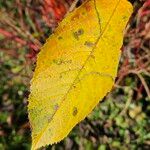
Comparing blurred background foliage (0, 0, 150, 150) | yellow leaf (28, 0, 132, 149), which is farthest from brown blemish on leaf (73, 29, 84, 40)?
blurred background foliage (0, 0, 150, 150)

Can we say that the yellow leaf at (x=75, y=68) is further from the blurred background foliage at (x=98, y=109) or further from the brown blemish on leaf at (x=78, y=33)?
the blurred background foliage at (x=98, y=109)

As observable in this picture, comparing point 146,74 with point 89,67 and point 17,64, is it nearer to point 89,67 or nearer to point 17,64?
point 17,64

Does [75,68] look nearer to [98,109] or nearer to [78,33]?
[78,33]

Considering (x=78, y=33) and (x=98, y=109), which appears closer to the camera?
(x=78, y=33)

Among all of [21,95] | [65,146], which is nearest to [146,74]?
[65,146]

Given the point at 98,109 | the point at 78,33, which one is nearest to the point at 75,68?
the point at 78,33

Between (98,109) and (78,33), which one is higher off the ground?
(78,33)

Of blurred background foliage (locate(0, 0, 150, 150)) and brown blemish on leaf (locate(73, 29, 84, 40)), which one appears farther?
blurred background foliage (locate(0, 0, 150, 150))

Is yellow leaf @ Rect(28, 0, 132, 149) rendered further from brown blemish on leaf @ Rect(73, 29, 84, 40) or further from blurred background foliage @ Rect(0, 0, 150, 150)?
blurred background foliage @ Rect(0, 0, 150, 150)
